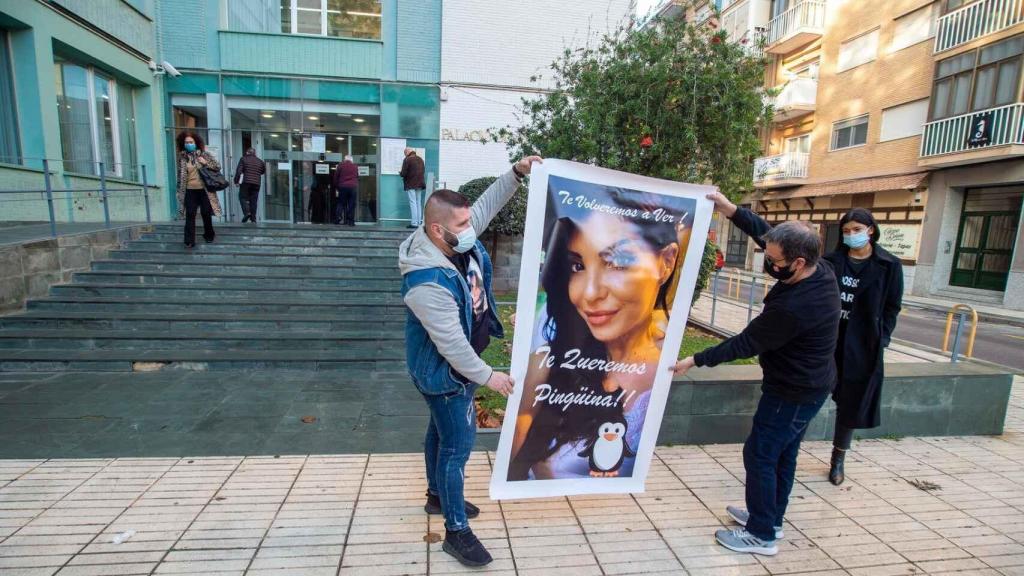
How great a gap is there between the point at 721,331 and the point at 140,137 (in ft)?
45.6

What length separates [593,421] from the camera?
283 centimetres

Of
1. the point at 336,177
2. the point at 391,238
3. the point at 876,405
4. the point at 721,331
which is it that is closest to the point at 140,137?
the point at 336,177

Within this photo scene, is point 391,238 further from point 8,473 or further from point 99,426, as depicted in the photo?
point 8,473

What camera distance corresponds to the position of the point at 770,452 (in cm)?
264

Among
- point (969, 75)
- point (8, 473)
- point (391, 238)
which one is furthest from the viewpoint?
point (969, 75)

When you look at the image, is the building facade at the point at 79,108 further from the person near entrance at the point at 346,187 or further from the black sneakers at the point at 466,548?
the black sneakers at the point at 466,548

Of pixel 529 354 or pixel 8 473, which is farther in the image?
pixel 8 473

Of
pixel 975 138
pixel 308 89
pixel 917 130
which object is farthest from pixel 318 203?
pixel 917 130

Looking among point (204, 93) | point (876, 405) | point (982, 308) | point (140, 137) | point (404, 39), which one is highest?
point (404, 39)

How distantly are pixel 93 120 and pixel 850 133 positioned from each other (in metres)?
23.9

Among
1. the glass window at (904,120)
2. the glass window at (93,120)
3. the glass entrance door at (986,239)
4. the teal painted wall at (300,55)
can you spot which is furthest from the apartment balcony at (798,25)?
the glass window at (93,120)

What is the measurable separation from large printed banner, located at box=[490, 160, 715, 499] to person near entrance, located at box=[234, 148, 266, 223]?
9761 millimetres

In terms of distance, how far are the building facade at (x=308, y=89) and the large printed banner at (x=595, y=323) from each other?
1165 centimetres

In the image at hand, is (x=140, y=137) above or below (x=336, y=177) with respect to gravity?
above
